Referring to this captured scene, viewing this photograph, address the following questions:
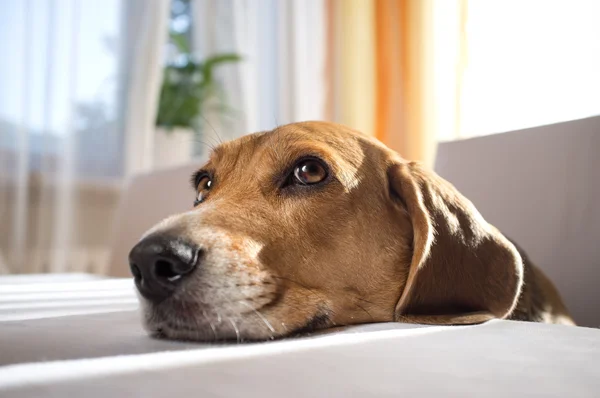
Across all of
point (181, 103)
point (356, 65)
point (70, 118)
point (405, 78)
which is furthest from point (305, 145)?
point (181, 103)

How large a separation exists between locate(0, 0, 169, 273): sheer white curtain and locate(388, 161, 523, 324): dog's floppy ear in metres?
5.20

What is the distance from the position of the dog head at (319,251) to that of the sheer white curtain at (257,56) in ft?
18.3

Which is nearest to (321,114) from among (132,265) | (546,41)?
(546,41)

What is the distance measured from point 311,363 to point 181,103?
6.23 metres

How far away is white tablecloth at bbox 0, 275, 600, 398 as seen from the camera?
30.6 inches

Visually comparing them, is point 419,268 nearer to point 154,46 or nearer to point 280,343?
point 280,343

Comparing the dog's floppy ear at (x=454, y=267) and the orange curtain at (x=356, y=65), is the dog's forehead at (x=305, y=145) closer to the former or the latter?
the dog's floppy ear at (x=454, y=267)

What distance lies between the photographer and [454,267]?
5.19 ft

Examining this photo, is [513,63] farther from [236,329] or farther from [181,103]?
[236,329]

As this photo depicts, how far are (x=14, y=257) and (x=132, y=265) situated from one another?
5.12 meters

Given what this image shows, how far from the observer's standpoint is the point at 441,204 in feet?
5.53

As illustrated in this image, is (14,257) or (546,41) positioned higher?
(546,41)

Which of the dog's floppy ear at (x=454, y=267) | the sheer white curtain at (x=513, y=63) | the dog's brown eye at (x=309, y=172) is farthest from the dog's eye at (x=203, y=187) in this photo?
the sheer white curtain at (x=513, y=63)

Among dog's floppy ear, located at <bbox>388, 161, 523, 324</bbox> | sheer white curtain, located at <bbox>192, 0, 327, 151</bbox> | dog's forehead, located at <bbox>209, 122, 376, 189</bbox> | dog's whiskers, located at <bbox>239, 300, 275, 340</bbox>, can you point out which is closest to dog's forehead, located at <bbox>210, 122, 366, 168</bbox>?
dog's forehead, located at <bbox>209, 122, 376, 189</bbox>
